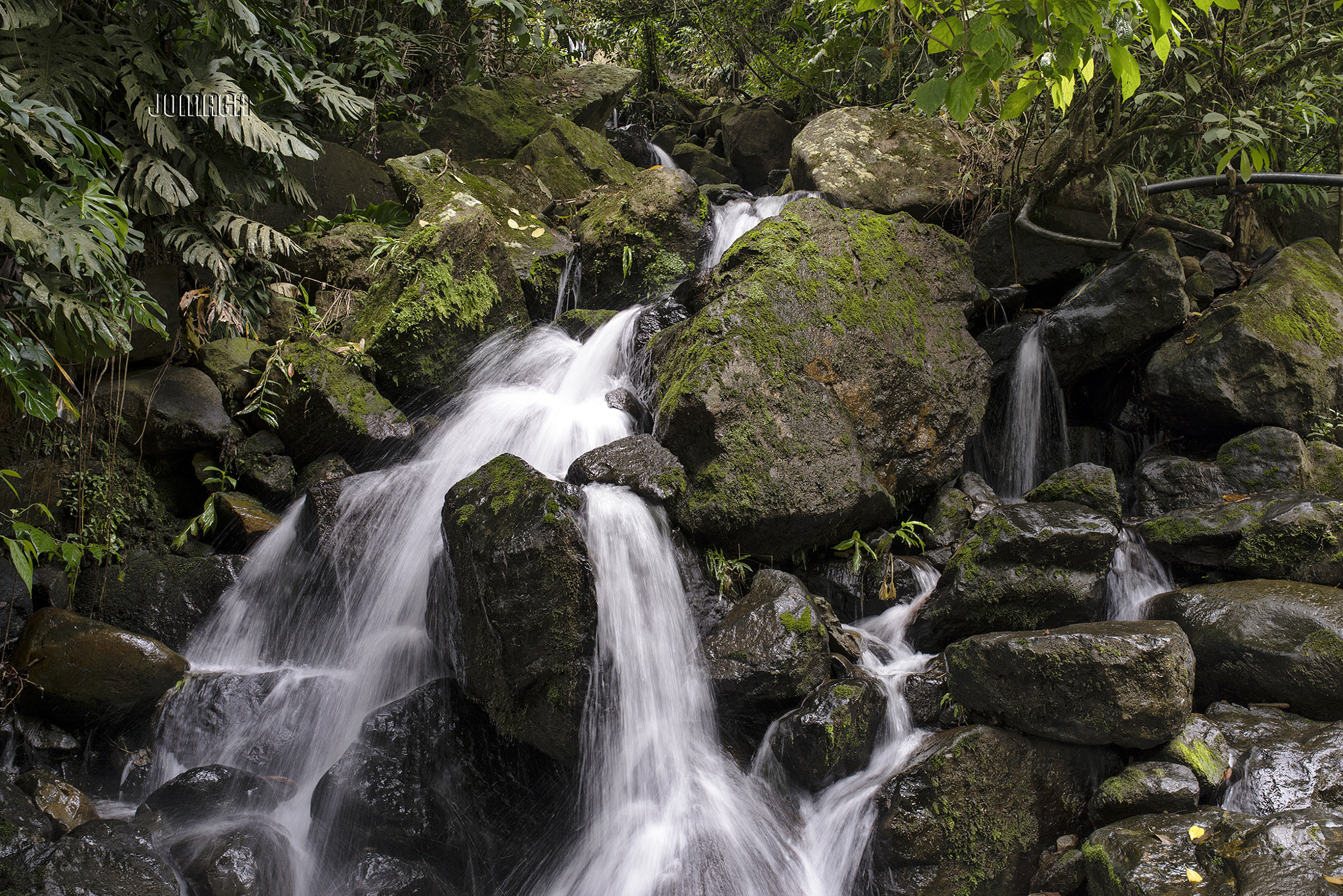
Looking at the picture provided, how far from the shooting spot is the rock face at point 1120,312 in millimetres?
5645

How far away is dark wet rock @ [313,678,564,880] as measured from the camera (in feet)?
12.0

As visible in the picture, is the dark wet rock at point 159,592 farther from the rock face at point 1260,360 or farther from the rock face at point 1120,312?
the rock face at point 1260,360

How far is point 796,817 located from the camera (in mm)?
3660

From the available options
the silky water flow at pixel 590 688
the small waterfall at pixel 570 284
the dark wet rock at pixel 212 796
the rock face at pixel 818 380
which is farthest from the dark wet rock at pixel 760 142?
the dark wet rock at pixel 212 796

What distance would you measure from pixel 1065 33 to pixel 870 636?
11.0 feet

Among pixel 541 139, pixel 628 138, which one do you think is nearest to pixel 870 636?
pixel 541 139

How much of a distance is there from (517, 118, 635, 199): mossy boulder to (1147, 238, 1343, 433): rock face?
674 cm

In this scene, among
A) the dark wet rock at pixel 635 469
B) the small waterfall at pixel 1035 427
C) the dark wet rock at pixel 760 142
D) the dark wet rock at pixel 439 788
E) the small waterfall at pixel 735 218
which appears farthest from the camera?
the dark wet rock at pixel 760 142

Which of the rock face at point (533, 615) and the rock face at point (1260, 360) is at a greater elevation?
the rock face at point (533, 615)

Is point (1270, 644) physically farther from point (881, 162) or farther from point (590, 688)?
point (881, 162)

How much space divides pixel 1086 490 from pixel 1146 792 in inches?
75.6

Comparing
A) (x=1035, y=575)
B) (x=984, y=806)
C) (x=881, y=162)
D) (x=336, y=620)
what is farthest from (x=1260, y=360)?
(x=336, y=620)

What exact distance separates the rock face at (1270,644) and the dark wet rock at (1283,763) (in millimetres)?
145

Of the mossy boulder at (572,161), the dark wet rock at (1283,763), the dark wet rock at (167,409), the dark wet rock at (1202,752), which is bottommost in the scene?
the dark wet rock at (1283,763)
